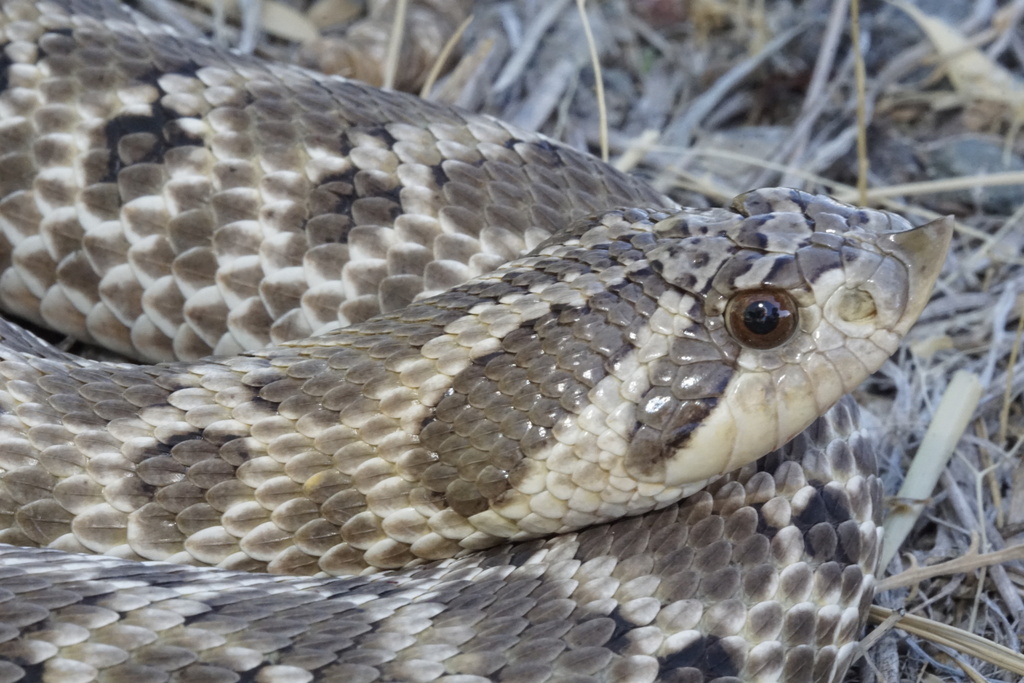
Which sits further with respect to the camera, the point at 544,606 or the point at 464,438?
the point at 464,438

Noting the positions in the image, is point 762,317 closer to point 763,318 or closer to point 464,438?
point 763,318

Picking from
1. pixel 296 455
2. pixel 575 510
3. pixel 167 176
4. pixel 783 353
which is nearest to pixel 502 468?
pixel 575 510

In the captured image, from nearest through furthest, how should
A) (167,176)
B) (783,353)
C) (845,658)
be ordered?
(783,353) → (845,658) → (167,176)

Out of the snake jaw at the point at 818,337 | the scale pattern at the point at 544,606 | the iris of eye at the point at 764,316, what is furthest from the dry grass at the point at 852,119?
the iris of eye at the point at 764,316

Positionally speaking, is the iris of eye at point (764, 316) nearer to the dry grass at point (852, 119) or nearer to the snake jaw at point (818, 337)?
the snake jaw at point (818, 337)

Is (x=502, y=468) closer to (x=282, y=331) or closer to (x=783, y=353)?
(x=783, y=353)

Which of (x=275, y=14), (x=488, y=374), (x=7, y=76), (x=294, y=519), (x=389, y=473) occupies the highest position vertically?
(x=275, y=14)

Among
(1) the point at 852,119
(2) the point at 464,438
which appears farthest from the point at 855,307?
(1) the point at 852,119
